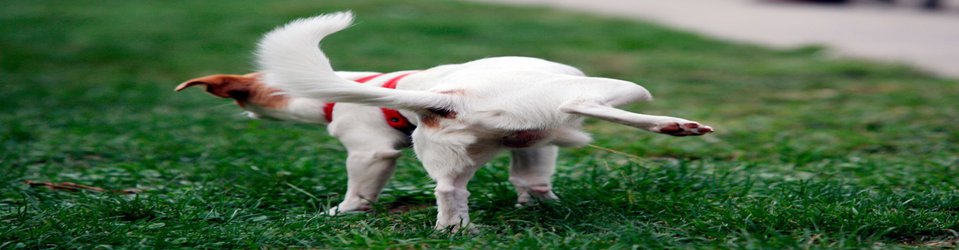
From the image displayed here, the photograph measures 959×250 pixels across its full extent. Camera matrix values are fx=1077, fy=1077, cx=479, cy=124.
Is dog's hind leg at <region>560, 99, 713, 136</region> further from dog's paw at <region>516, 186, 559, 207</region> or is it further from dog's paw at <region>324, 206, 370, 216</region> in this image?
dog's paw at <region>324, 206, 370, 216</region>

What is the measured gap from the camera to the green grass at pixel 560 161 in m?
3.34

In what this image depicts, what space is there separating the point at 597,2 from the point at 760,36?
4.89m

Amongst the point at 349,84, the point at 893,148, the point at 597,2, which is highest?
the point at 349,84

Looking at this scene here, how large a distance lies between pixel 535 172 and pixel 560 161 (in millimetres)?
1025

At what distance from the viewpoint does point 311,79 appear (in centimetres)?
318

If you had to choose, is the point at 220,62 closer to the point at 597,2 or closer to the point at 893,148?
the point at 893,148

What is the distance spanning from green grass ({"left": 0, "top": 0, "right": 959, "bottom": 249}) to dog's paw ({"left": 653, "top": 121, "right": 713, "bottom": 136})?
0.40 metres

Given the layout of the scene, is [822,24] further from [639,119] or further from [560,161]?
[639,119]

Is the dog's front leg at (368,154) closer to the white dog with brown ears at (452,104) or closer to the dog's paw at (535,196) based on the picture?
the white dog with brown ears at (452,104)

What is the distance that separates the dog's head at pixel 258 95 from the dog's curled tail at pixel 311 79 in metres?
0.51

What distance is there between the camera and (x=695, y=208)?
3.55m

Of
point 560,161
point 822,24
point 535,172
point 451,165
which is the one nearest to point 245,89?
point 451,165

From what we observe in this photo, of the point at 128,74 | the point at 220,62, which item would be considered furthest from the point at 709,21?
the point at 128,74

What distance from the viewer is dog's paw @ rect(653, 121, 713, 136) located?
284cm
